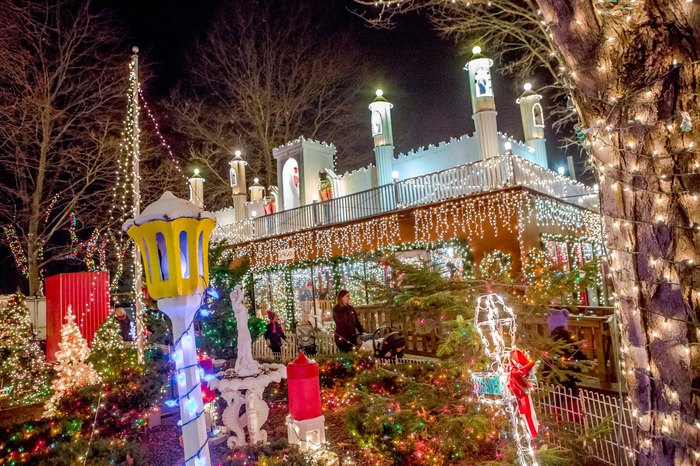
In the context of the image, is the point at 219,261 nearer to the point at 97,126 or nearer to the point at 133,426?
the point at 133,426

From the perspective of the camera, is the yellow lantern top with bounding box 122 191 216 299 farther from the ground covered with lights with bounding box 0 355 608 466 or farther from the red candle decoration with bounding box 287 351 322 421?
the red candle decoration with bounding box 287 351 322 421

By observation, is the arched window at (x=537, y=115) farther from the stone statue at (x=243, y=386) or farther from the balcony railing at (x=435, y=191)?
the stone statue at (x=243, y=386)

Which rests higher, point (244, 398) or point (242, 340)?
point (242, 340)

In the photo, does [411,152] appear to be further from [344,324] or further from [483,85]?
[344,324]

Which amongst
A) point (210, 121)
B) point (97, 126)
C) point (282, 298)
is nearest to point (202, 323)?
point (282, 298)

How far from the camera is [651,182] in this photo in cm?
299

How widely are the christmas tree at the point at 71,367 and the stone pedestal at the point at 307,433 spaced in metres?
4.50

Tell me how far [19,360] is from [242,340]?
23.7 ft

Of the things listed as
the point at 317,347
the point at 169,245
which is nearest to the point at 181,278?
the point at 169,245

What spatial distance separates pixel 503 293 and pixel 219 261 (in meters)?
6.53

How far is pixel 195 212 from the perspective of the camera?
3.19 metres

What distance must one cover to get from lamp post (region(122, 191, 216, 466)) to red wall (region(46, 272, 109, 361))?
1002cm

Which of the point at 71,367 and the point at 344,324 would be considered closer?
the point at 71,367

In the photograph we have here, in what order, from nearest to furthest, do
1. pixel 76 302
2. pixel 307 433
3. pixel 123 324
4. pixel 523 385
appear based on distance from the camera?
pixel 523 385 < pixel 307 433 < pixel 123 324 < pixel 76 302
